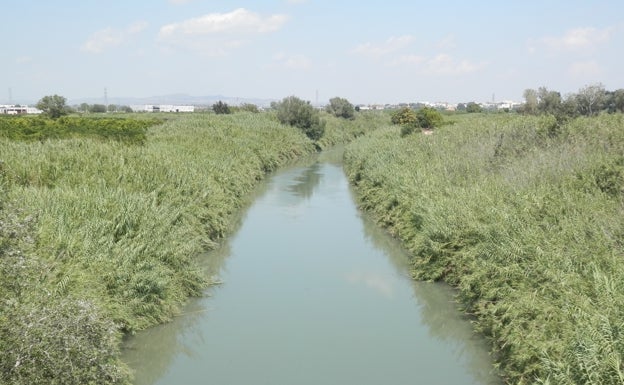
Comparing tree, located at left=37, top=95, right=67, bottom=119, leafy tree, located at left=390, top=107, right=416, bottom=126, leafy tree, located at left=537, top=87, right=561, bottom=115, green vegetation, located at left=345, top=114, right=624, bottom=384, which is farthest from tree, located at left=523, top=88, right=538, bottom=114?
tree, located at left=37, top=95, right=67, bottom=119

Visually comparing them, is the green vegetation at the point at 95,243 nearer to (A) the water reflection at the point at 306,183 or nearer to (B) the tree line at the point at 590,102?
(A) the water reflection at the point at 306,183

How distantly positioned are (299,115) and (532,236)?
1417 inches

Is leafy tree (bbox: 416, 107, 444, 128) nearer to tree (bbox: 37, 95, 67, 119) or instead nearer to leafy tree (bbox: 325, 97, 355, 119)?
leafy tree (bbox: 325, 97, 355, 119)

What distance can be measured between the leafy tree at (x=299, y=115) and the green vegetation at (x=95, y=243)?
23.3 m

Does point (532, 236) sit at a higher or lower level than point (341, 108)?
lower

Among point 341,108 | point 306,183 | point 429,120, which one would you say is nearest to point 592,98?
point 429,120

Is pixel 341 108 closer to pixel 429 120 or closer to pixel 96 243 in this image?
pixel 429 120

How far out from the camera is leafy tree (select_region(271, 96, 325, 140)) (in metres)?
44.1

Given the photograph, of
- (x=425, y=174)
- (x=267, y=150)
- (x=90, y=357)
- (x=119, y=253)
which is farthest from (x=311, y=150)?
(x=90, y=357)

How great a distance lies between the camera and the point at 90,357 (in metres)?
5.49

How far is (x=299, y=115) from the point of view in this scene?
44.1 m

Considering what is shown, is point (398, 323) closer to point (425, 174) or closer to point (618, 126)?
point (425, 174)

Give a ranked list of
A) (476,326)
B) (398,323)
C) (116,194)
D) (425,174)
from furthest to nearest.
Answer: (425,174) < (116,194) < (398,323) < (476,326)

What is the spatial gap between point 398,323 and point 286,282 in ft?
9.47
